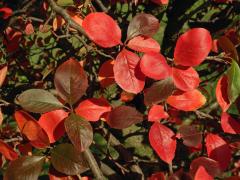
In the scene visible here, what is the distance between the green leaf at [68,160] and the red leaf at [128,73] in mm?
162

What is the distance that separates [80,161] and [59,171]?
0.05 meters

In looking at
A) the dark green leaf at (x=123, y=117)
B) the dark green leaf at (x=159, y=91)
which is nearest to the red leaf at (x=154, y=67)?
the dark green leaf at (x=159, y=91)

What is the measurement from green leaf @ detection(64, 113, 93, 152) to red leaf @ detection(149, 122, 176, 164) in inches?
6.5

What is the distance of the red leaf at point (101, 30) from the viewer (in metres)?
0.74

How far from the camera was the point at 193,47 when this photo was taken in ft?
2.45

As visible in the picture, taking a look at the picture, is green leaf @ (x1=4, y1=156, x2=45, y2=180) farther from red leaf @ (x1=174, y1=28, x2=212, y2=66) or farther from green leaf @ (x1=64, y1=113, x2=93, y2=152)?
red leaf @ (x1=174, y1=28, x2=212, y2=66)

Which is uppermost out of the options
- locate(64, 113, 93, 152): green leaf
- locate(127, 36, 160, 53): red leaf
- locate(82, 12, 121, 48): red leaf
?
locate(82, 12, 121, 48): red leaf

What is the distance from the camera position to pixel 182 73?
77cm

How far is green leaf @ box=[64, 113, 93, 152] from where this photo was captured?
2.16 ft

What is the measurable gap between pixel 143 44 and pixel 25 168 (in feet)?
1.14

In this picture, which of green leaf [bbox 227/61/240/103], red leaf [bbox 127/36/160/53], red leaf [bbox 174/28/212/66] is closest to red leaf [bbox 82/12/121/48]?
red leaf [bbox 127/36/160/53]

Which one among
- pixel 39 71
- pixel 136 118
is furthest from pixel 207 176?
pixel 39 71

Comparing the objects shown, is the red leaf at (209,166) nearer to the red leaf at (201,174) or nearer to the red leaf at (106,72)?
the red leaf at (201,174)

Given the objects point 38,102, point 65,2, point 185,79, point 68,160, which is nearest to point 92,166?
point 68,160
